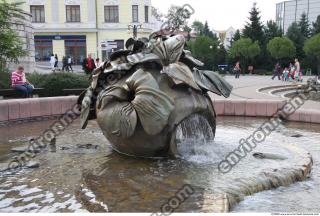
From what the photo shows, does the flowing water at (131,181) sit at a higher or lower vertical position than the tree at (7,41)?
lower

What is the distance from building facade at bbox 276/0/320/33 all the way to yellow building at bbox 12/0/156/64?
3731 cm

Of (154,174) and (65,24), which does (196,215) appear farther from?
(65,24)

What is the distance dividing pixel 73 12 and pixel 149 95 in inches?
1823

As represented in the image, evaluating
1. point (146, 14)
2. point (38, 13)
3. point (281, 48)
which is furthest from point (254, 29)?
point (38, 13)

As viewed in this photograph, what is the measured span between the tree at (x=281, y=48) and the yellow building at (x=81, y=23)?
44.9 feet

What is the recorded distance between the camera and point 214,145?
7.43 metres

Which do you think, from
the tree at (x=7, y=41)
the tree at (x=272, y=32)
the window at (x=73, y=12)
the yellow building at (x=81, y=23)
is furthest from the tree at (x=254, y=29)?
the tree at (x=7, y=41)

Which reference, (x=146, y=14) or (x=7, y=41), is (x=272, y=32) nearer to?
(x=146, y=14)

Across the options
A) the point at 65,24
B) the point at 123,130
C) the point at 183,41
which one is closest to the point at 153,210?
the point at 123,130

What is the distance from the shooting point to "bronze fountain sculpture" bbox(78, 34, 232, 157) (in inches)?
237

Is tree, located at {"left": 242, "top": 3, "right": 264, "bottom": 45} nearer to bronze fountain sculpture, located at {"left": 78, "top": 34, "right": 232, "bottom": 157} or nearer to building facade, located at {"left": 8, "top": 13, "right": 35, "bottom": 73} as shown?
building facade, located at {"left": 8, "top": 13, "right": 35, "bottom": 73}

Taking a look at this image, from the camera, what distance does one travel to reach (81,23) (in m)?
49.9

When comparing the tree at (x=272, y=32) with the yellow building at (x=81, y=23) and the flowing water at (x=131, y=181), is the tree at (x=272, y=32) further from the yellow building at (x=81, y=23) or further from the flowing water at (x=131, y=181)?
the flowing water at (x=131, y=181)

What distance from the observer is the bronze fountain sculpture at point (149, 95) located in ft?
19.8
